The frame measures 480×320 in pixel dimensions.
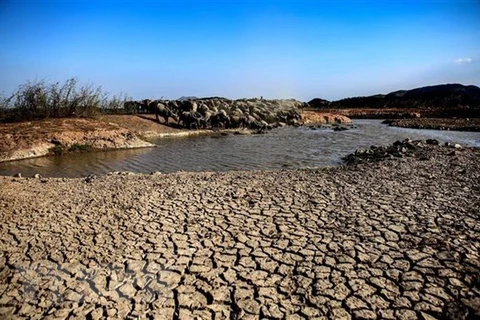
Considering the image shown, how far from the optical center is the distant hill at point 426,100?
50.3 metres

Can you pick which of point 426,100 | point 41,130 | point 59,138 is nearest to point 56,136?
point 59,138

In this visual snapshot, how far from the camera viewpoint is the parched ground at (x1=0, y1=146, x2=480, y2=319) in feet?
11.8

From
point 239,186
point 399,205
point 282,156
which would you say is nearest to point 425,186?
point 399,205

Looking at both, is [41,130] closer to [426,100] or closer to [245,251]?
[245,251]

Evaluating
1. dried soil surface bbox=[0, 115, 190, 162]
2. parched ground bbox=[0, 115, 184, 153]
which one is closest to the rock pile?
parched ground bbox=[0, 115, 184, 153]

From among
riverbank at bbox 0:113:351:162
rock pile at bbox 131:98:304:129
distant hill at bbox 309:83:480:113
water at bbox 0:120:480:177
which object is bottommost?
water at bbox 0:120:480:177

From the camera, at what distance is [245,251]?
4.64 meters

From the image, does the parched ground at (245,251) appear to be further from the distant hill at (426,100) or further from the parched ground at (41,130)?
the distant hill at (426,100)

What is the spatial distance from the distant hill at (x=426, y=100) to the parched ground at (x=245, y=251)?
42373 millimetres

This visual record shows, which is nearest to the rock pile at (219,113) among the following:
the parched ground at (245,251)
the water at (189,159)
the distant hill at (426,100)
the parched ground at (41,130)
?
the parched ground at (41,130)

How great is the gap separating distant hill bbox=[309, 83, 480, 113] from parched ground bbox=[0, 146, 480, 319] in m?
42.4

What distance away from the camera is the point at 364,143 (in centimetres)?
1897

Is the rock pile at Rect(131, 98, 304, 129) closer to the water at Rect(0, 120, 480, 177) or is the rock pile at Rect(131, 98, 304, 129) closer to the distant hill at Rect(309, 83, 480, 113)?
the water at Rect(0, 120, 480, 177)

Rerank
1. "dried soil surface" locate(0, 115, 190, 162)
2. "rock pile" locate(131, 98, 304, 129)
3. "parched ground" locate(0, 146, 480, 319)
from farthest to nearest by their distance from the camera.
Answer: "rock pile" locate(131, 98, 304, 129) < "dried soil surface" locate(0, 115, 190, 162) < "parched ground" locate(0, 146, 480, 319)
